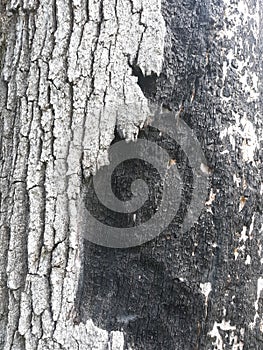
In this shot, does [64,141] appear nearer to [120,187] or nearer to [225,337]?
[120,187]

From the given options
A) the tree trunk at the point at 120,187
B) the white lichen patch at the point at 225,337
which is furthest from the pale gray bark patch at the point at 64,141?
the white lichen patch at the point at 225,337

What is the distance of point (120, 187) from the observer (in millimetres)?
1415

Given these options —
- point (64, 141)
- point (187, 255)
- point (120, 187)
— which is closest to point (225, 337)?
point (187, 255)

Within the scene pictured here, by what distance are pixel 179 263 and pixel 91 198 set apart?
0.98ft

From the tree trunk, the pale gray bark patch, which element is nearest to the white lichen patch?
the tree trunk

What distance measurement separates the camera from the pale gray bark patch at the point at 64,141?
1378mm

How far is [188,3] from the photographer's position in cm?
146

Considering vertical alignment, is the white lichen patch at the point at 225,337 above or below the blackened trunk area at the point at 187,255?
below

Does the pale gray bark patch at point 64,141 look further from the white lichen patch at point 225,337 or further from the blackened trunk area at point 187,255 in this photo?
the white lichen patch at point 225,337

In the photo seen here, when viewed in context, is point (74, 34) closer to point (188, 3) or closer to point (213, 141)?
point (188, 3)

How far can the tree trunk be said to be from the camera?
1.38 meters

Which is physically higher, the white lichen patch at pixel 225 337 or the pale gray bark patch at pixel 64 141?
the pale gray bark patch at pixel 64 141

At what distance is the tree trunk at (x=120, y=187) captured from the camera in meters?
1.38

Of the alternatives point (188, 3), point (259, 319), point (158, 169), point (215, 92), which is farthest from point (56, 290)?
point (188, 3)
